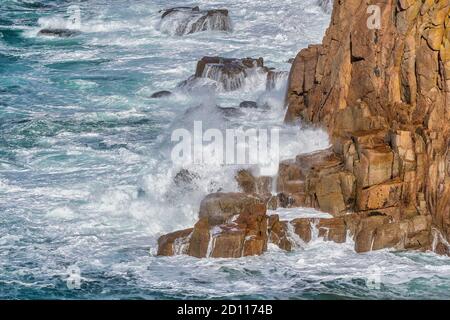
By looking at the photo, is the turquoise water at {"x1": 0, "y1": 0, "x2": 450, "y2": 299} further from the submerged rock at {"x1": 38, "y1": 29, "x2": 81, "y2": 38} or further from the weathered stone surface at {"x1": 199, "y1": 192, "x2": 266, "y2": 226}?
the weathered stone surface at {"x1": 199, "y1": 192, "x2": 266, "y2": 226}

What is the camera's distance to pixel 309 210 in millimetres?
30938

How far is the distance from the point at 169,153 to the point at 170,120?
4.58 metres

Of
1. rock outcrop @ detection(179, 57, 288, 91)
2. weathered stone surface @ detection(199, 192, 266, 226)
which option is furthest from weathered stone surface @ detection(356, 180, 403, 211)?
rock outcrop @ detection(179, 57, 288, 91)

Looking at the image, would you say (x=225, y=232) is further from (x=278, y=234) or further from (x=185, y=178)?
(x=185, y=178)

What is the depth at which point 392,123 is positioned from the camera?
31641 mm

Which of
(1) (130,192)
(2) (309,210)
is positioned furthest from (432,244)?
(1) (130,192)

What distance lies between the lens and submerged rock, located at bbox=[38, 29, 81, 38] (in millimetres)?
55469

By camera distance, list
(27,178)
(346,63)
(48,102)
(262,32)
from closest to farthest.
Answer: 1. (346,63)
2. (27,178)
3. (48,102)
4. (262,32)

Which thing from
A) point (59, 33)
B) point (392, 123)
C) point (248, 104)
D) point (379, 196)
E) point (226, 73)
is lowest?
point (379, 196)

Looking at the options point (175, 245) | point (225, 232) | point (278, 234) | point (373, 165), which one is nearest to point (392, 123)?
point (373, 165)

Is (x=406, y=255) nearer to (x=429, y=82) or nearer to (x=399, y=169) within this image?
(x=399, y=169)

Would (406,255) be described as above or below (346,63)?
below

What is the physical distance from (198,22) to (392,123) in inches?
929
